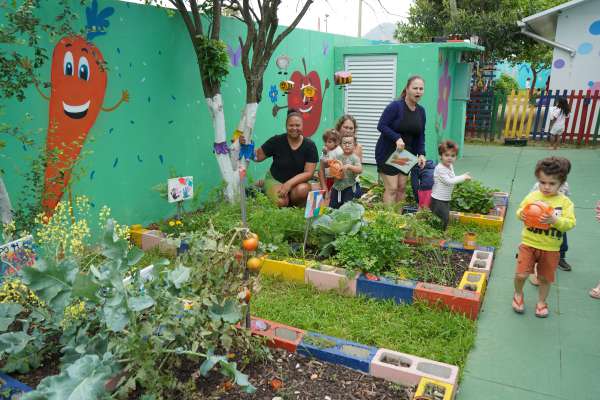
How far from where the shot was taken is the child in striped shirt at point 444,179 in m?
4.83

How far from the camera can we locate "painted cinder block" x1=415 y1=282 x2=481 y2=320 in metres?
3.55

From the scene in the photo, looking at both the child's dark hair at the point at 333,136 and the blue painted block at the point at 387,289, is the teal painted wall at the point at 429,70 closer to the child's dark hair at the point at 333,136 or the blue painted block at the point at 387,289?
the child's dark hair at the point at 333,136

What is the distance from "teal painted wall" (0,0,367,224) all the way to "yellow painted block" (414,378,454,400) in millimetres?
3252

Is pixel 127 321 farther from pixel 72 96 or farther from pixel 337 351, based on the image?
pixel 72 96

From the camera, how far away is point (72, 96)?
14.5 ft

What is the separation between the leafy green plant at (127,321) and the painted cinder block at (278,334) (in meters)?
0.23

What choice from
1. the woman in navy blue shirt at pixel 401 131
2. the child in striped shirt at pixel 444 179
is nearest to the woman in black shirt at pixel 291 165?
the woman in navy blue shirt at pixel 401 131

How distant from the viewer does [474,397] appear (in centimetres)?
275

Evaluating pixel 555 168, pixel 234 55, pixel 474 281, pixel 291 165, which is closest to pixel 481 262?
pixel 474 281

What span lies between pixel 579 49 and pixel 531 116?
2.72 meters

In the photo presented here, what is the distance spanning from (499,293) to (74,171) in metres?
4.20

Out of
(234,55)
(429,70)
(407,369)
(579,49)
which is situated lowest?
(407,369)

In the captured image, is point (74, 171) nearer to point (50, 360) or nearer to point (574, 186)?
point (50, 360)

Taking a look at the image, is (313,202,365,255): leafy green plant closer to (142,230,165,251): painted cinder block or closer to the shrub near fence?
(142,230,165,251): painted cinder block
